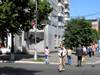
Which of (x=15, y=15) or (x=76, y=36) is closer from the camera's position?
(x=15, y=15)

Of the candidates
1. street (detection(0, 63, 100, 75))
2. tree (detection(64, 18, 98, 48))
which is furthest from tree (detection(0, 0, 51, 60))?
tree (detection(64, 18, 98, 48))

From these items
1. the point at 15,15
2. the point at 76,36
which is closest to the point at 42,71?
the point at 15,15

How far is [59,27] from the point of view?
97125 millimetres

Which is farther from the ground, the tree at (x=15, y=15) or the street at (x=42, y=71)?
the tree at (x=15, y=15)

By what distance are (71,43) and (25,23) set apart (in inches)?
793

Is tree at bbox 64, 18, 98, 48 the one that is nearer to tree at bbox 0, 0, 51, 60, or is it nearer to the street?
tree at bbox 0, 0, 51, 60

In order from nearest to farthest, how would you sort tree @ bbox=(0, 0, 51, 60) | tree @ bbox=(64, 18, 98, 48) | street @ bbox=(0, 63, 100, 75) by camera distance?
street @ bbox=(0, 63, 100, 75) → tree @ bbox=(0, 0, 51, 60) → tree @ bbox=(64, 18, 98, 48)

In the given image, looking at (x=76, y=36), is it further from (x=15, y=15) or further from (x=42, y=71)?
(x=42, y=71)

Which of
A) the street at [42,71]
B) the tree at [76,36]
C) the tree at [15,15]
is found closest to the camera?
the street at [42,71]

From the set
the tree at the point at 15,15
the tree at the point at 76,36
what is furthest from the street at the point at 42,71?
the tree at the point at 76,36

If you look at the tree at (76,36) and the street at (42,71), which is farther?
the tree at (76,36)

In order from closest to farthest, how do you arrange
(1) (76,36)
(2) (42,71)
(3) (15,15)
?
(2) (42,71), (3) (15,15), (1) (76,36)

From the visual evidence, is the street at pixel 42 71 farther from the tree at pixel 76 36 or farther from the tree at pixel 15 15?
the tree at pixel 76 36

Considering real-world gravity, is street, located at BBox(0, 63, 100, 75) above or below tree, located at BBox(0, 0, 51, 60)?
below
